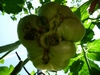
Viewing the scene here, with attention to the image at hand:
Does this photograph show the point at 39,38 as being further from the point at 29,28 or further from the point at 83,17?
the point at 83,17

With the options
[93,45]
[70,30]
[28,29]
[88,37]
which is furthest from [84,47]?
[28,29]

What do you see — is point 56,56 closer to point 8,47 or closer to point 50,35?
point 50,35

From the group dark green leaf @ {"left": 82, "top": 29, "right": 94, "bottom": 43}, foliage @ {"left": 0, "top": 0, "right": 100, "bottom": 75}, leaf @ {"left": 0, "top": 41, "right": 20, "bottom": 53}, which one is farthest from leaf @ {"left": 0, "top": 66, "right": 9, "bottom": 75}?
dark green leaf @ {"left": 82, "top": 29, "right": 94, "bottom": 43}

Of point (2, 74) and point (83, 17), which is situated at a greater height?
point (83, 17)

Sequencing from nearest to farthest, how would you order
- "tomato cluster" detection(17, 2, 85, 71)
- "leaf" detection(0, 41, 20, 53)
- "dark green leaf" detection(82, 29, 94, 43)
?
"tomato cluster" detection(17, 2, 85, 71), "leaf" detection(0, 41, 20, 53), "dark green leaf" detection(82, 29, 94, 43)

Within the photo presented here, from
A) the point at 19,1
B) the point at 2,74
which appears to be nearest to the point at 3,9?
the point at 19,1

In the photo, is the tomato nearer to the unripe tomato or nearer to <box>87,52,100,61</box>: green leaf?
the unripe tomato

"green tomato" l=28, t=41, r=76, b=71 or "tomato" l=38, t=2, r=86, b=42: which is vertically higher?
"tomato" l=38, t=2, r=86, b=42

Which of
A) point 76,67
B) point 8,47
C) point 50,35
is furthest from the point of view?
point 76,67

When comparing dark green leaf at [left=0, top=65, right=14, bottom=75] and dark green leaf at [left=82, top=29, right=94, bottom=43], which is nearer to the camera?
dark green leaf at [left=82, top=29, right=94, bottom=43]
